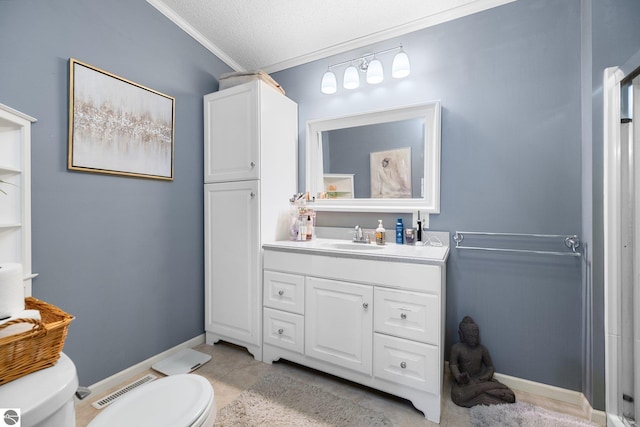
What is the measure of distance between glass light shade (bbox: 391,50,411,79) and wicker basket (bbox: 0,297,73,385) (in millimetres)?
2159

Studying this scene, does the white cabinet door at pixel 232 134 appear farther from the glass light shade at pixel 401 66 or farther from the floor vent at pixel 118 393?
the floor vent at pixel 118 393

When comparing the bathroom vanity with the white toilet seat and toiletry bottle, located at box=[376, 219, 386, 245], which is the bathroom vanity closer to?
Result: toiletry bottle, located at box=[376, 219, 386, 245]

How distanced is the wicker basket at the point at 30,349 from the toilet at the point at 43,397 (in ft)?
0.06

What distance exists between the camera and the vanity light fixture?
196cm

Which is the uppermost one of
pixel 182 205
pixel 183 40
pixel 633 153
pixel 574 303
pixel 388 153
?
pixel 183 40

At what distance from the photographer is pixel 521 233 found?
171 centimetres

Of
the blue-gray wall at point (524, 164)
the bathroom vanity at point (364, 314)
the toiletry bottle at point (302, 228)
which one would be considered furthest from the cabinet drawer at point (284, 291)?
the blue-gray wall at point (524, 164)

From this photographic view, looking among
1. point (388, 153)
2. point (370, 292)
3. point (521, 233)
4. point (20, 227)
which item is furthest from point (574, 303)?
point (20, 227)

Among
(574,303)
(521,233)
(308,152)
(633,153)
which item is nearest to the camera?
(633,153)

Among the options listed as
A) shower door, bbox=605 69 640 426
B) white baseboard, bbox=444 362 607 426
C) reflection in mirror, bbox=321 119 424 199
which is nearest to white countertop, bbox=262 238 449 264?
reflection in mirror, bbox=321 119 424 199

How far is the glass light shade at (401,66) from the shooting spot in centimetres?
194

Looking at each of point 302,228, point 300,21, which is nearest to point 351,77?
point 300,21

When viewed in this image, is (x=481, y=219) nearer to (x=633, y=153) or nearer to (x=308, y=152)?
(x=633, y=153)

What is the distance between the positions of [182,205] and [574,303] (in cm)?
262
